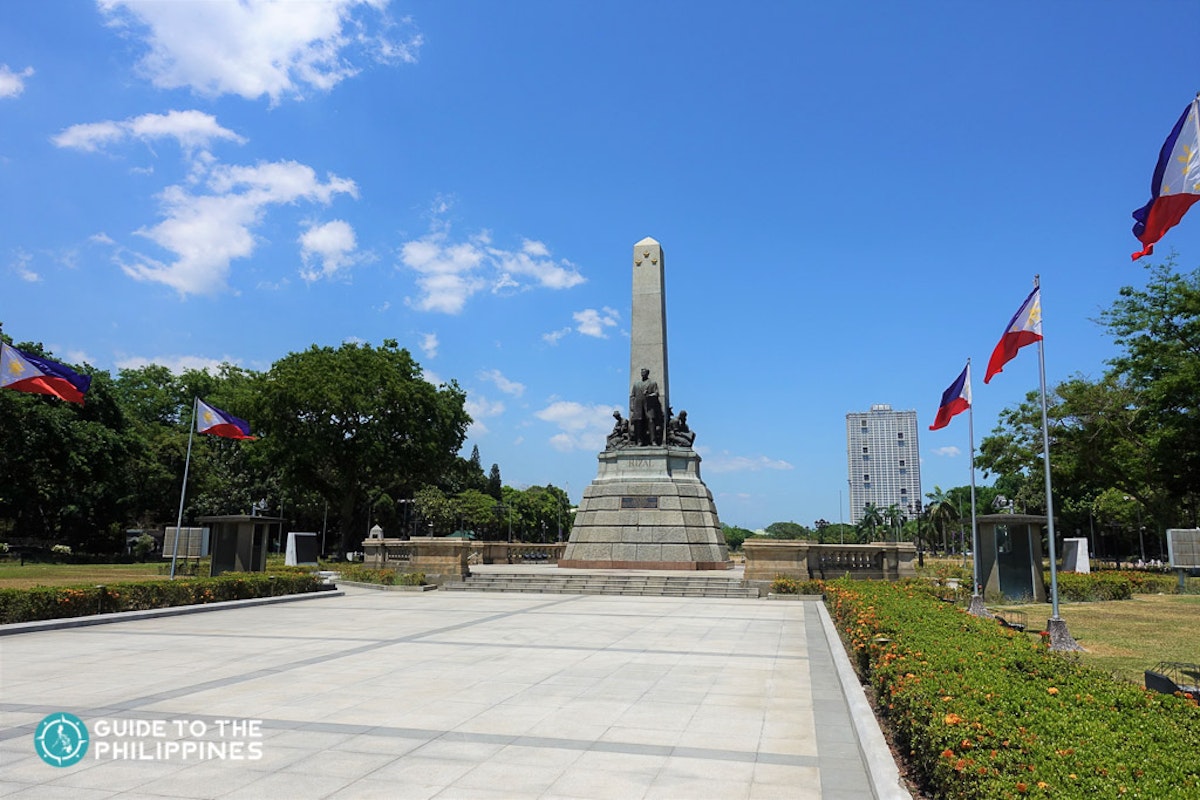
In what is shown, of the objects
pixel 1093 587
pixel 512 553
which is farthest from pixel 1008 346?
pixel 512 553

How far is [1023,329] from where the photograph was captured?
1398 centimetres

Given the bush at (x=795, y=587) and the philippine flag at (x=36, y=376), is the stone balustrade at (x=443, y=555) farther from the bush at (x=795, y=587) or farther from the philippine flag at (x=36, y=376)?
the philippine flag at (x=36, y=376)

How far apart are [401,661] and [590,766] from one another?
222 inches

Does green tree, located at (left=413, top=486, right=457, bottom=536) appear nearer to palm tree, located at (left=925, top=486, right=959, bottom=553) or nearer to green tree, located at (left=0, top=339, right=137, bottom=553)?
green tree, located at (left=0, top=339, right=137, bottom=553)

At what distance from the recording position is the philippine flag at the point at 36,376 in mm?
17500

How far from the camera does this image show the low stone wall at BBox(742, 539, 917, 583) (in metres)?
23.6

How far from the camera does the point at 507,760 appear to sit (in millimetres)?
6355

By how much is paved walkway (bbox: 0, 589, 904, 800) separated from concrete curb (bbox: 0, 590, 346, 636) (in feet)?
1.17

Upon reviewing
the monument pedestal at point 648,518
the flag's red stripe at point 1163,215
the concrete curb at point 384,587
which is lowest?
the concrete curb at point 384,587

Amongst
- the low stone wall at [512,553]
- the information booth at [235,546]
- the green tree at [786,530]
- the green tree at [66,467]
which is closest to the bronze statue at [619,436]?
the low stone wall at [512,553]

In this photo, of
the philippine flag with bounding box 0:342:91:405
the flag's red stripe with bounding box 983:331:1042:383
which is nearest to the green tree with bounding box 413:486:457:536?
the philippine flag with bounding box 0:342:91:405

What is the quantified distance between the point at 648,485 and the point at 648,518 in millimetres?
1252

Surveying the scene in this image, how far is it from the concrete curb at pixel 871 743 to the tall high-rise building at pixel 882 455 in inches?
6242

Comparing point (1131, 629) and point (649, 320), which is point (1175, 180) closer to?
point (1131, 629)
